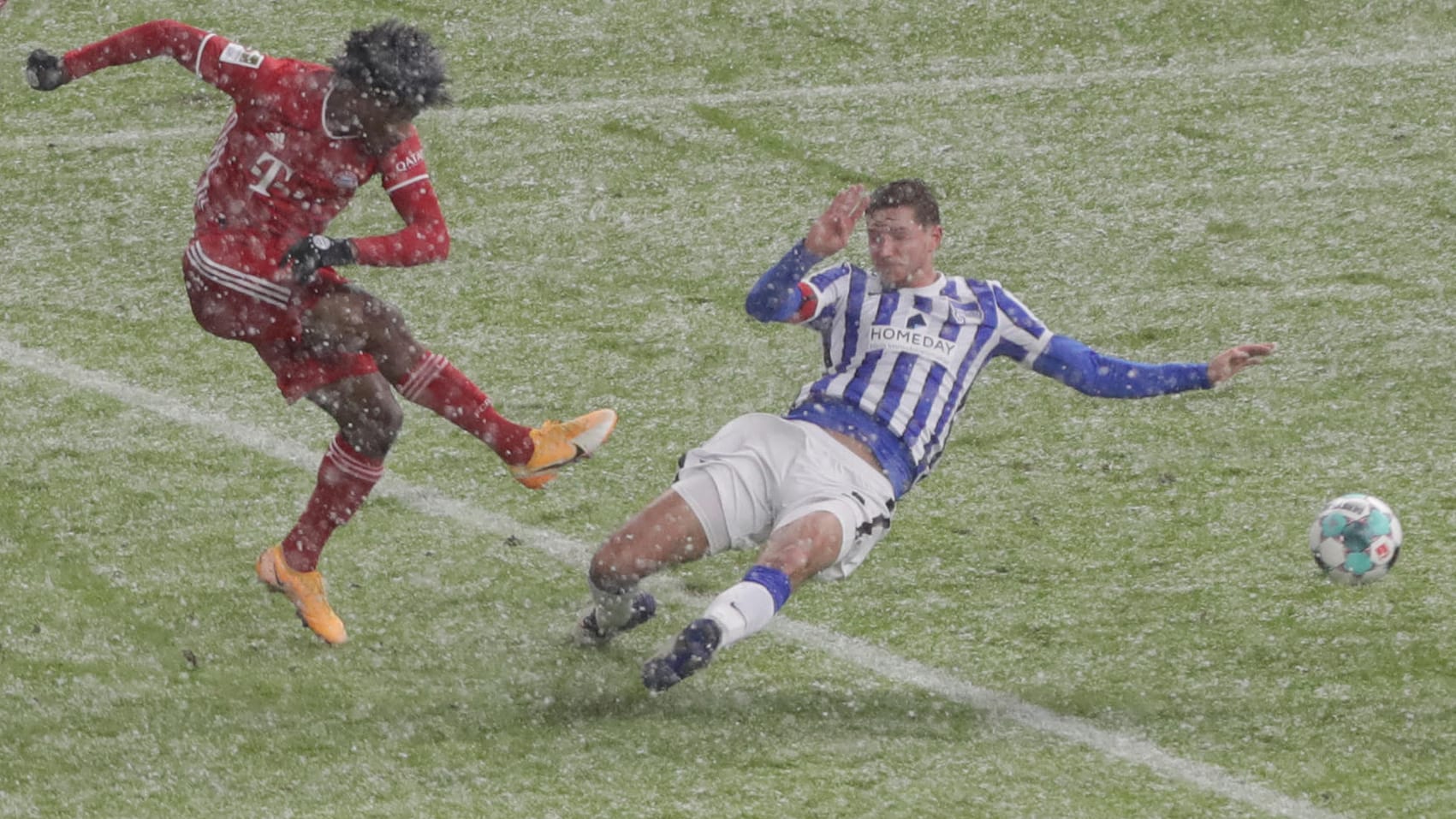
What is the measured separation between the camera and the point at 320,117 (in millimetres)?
6207

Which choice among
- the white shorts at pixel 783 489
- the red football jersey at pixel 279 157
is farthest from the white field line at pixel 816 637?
the red football jersey at pixel 279 157

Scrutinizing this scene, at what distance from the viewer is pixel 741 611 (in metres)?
5.56

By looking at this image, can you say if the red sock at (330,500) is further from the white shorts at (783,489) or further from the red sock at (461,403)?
the white shorts at (783,489)

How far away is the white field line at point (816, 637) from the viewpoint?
560 centimetres

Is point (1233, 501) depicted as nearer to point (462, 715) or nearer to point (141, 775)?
point (462, 715)

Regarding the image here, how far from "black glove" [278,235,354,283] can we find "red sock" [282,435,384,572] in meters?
0.73

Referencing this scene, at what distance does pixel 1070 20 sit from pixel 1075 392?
12.1ft

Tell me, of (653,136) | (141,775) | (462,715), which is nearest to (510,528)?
(462,715)

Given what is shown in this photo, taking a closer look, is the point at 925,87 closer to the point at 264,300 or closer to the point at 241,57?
the point at 241,57

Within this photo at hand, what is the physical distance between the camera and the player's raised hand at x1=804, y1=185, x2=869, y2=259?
595 cm

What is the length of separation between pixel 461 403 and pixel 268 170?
96 cm

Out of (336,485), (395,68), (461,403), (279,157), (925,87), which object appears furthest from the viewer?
(925,87)

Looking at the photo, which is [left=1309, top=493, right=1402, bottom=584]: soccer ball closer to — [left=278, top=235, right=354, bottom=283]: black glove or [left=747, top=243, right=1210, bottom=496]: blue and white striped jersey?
[left=747, top=243, right=1210, bottom=496]: blue and white striped jersey

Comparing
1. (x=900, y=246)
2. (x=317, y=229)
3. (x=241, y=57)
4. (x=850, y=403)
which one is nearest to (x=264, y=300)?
(x=317, y=229)
